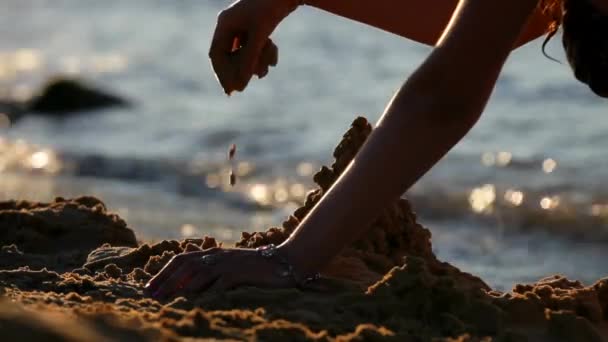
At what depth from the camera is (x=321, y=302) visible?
3.15m

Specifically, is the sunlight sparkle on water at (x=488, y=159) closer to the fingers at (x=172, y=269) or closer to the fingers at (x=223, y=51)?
the fingers at (x=223, y=51)

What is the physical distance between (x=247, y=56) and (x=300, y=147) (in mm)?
6034

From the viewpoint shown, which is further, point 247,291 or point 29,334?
point 247,291

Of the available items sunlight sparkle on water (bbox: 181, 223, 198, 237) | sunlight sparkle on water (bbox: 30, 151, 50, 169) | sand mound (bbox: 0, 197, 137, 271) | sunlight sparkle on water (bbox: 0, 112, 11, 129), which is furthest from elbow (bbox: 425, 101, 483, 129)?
sunlight sparkle on water (bbox: 0, 112, 11, 129)

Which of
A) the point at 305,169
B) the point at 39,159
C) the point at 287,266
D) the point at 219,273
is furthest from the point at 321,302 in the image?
the point at 39,159

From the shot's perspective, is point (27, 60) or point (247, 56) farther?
point (27, 60)

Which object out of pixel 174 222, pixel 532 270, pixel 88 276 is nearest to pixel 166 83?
pixel 174 222

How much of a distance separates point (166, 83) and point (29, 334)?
425 inches

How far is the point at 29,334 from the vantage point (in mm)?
2125

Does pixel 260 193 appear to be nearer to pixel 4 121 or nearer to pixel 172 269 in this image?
pixel 4 121

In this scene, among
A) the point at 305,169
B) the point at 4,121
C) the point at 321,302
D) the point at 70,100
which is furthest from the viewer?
the point at 70,100

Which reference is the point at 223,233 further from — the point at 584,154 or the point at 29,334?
the point at 29,334

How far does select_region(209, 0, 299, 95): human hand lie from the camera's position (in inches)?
139

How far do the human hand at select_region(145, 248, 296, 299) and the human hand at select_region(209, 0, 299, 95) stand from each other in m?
0.53
